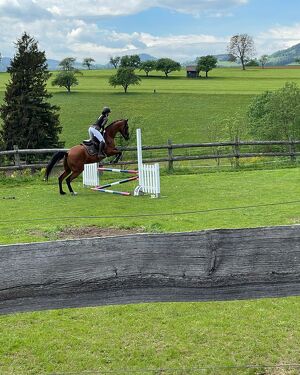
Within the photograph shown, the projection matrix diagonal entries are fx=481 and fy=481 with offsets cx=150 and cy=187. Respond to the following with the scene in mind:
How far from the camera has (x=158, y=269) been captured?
101 inches

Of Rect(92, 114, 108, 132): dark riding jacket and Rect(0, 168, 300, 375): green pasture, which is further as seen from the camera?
Rect(92, 114, 108, 132): dark riding jacket

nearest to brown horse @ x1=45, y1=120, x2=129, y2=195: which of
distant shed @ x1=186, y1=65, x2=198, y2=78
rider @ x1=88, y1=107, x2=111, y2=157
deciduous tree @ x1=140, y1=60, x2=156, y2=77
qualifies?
rider @ x1=88, y1=107, x2=111, y2=157

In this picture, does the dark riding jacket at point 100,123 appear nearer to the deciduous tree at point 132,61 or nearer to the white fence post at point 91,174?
the white fence post at point 91,174

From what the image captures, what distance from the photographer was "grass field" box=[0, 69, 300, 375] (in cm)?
402

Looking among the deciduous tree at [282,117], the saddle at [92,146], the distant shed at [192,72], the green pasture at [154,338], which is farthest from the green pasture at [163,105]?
the green pasture at [154,338]

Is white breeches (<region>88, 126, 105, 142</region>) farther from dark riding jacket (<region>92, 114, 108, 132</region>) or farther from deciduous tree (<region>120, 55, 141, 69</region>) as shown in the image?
deciduous tree (<region>120, 55, 141, 69</region>)

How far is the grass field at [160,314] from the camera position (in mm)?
4023

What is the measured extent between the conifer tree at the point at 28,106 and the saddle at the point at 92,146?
22820 millimetres

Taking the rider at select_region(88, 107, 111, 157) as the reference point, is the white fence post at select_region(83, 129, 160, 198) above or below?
below

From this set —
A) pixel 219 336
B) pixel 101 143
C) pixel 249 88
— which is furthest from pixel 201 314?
pixel 249 88

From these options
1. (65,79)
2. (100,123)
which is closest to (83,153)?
(100,123)

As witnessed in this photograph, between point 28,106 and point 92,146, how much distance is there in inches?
936

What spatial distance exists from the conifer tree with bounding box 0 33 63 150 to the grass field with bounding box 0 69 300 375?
19497 mm

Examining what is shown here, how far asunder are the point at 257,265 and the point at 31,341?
2780 millimetres
